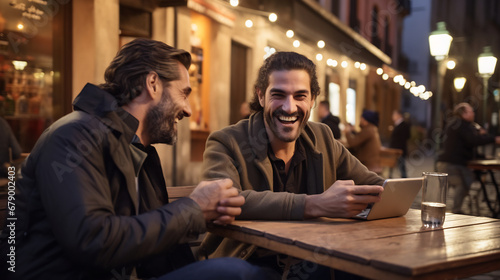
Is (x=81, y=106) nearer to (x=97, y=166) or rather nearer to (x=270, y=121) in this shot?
(x=97, y=166)

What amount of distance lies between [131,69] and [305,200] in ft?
3.22

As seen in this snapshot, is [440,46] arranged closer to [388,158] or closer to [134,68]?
[388,158]

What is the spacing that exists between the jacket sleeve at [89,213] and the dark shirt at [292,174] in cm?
101

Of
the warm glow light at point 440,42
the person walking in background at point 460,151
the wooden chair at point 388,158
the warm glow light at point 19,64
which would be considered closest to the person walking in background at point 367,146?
the person walking in background at point 460,151

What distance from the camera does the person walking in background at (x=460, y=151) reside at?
7.88m

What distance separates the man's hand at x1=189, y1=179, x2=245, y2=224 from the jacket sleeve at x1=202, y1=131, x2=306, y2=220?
154mm

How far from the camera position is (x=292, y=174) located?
281cm

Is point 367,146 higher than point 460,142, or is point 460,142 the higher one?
point 460,142

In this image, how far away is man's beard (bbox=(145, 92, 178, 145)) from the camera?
7.20 ft

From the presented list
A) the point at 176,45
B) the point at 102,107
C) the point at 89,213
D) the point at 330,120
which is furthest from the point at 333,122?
the point at 89,213

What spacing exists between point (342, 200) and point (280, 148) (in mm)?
687

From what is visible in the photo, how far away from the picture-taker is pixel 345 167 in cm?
305

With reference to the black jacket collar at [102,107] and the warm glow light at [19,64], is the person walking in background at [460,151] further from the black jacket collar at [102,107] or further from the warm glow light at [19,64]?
the black jacket collar at [102,107]

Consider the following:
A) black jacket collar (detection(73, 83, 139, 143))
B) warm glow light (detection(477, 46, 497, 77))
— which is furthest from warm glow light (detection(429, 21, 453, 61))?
black jacket collar (detection(73, 83, 139, 143))
